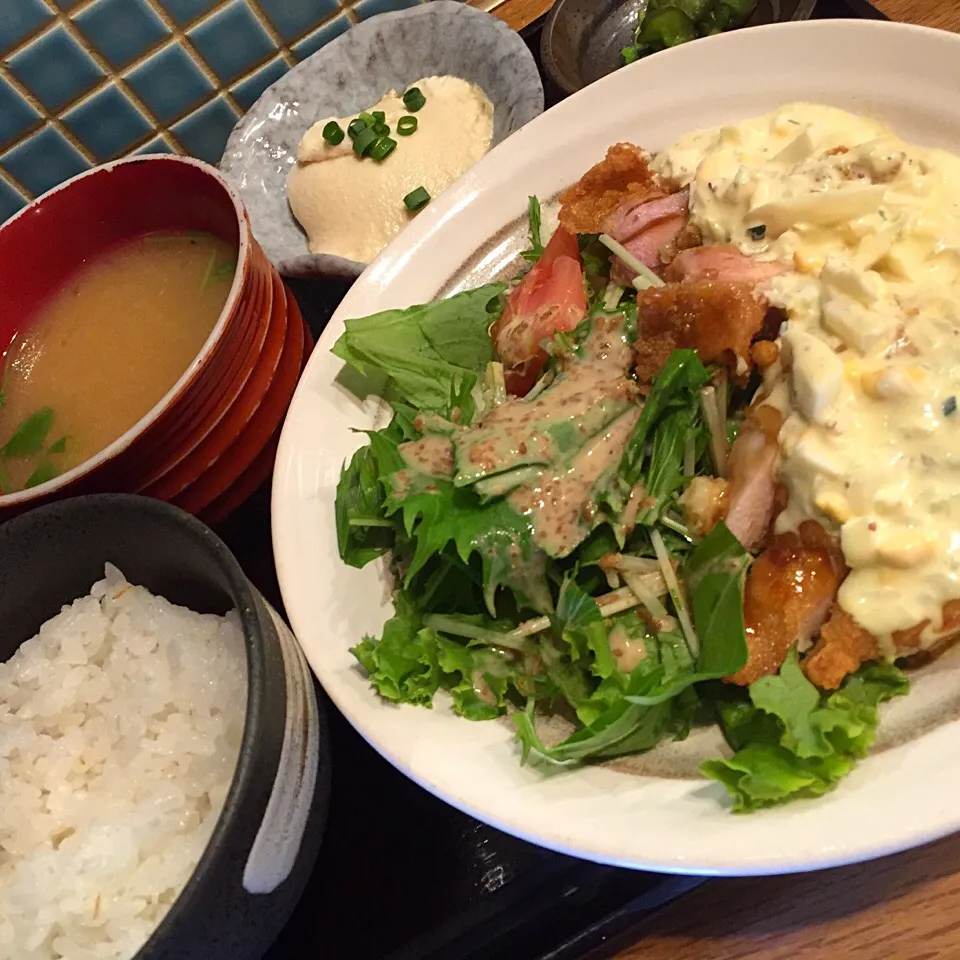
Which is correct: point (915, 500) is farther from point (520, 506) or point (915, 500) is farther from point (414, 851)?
point (414, 851)

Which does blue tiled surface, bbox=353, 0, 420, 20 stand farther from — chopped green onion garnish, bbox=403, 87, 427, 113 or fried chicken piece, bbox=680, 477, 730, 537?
fried chicken piece, bbox=680, 477, 730, 537

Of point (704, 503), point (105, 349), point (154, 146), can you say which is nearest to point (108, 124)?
point (154, 146)

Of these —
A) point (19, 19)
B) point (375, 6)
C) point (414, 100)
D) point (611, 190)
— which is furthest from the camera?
point (375, 6)

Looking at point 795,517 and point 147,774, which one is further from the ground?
point 147,774

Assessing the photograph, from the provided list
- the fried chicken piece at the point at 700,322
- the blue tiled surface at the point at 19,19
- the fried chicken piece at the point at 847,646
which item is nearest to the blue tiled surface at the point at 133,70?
the blue tiled surface at the point at 19,19

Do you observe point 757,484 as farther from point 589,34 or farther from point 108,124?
point 108,124

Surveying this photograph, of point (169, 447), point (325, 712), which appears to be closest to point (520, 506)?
point (325, 712)
